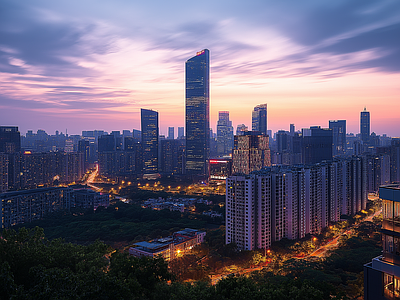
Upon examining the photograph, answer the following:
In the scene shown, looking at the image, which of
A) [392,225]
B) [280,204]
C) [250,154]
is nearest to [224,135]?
[250,154]

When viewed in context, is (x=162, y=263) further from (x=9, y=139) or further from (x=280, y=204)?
(x=9, y=139)

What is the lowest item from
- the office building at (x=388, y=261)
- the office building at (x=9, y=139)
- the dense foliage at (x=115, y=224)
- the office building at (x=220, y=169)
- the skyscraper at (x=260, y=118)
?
the dense foliage at (x=115, y=224)

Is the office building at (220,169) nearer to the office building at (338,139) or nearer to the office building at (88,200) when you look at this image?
the office building at (88,200)

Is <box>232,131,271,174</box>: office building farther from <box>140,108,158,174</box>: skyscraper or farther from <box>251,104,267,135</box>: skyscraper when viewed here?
<box>251,104,267,135</box>: skyscraper

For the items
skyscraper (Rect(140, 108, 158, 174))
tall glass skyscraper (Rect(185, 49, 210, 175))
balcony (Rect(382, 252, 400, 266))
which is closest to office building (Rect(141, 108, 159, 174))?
skyscraper (Rect(140, 108, 158, 174))

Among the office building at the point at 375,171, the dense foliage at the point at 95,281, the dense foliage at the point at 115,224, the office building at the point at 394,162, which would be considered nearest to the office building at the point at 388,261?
the dense foliage at the point at 95,281

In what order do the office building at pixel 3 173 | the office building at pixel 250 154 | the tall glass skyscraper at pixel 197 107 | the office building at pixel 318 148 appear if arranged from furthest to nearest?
1. the tall glass skyscraper at pixel 197 107
2. the office building at pixel 318 148
3. the office building at pixel 250 154
4. the office building at pixel 3 173

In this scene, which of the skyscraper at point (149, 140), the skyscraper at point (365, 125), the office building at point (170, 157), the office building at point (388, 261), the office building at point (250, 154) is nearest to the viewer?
the office building at point (388, 261)

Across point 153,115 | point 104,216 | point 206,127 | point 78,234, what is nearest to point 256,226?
point 78,234
